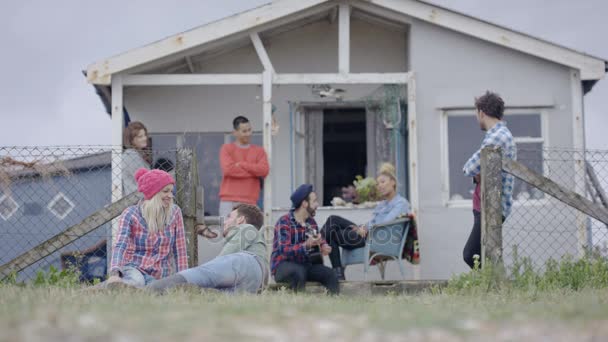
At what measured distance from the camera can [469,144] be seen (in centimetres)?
1225

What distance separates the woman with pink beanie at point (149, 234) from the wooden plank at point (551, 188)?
299 cm

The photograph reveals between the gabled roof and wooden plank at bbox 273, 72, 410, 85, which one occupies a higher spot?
the gabled roof

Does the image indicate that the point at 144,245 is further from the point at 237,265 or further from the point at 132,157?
the point at 132,157

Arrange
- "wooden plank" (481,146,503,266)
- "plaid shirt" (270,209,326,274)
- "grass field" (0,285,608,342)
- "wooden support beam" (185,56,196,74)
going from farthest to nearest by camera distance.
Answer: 1. "wooden support beam" (185,56,196,74)
2. "plaid shirt" (270,209,326,274)
3. "wooden plank" (481,146,503,266)
4. "grass field" (0,285,608,342)

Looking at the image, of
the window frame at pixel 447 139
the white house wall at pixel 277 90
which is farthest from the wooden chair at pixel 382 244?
the white house wall at pixel 277 90

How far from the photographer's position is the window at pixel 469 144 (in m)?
12.1

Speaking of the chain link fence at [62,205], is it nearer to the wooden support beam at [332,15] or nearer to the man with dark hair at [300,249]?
the man with dark hair at [300,249]

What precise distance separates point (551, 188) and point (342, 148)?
7.20m

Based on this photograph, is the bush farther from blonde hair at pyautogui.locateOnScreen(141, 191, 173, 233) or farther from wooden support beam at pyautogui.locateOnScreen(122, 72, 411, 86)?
wooden support beam at pyautogui.locateOnScreen(122, 72, 411, 86)

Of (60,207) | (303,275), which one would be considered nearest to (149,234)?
(303,275)

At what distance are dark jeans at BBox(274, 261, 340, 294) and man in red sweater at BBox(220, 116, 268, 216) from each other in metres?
2.32

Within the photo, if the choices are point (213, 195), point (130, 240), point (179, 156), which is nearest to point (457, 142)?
point (213, 195)

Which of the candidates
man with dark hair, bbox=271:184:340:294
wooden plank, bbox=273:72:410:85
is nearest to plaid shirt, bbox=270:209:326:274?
man with dark hair, bbox=271:184:340:294

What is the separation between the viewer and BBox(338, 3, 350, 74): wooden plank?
468 inches
